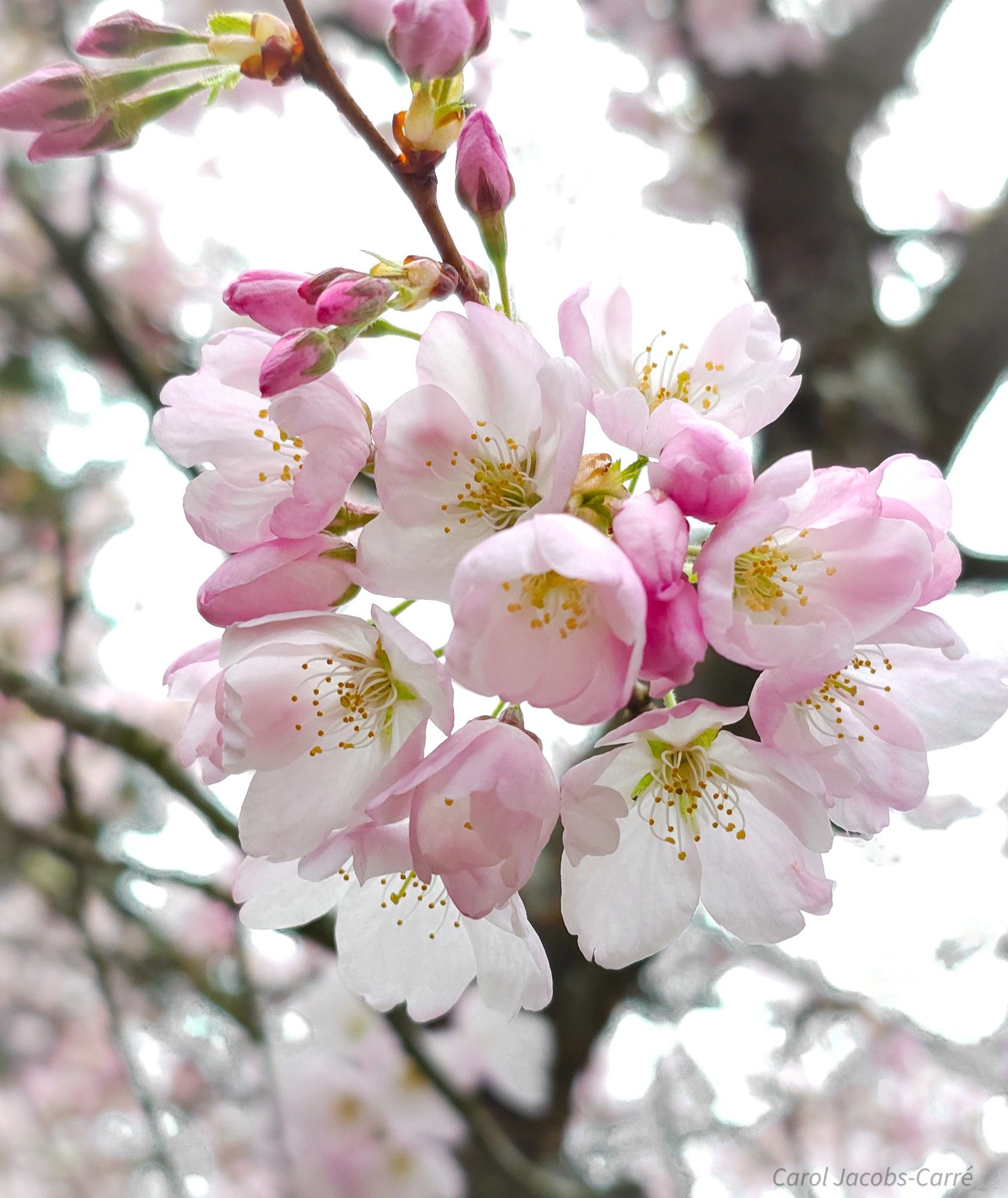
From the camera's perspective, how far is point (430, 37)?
47 cm

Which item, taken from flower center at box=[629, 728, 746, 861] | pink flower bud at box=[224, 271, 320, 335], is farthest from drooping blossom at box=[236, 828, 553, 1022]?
pink flower bud at box=[224, 271, 320, 335]

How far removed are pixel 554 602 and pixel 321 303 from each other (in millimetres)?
183

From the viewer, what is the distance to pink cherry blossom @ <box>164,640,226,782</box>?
513mm

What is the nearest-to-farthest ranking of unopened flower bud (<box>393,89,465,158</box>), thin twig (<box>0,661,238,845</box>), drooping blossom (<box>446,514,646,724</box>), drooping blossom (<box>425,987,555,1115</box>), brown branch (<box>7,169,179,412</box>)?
drooping blossom (<box>446,514,646,724</box>) → unopened flower bud (<box>393,89,465,158</box>) → thin twig (<box>0,661,238,845</box>) → brown branch (<box>7,169,179,412</box>) → drooping blossom (<box>425,987,555,1115</box>)

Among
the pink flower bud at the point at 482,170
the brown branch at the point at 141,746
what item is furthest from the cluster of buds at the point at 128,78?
the brown branch at the point at 141,746

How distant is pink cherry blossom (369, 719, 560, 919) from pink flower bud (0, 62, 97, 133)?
43 cm

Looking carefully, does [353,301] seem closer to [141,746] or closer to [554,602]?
[554,602]

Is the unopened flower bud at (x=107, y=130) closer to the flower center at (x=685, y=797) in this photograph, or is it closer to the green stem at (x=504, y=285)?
the green stem at (x=504, y=285)

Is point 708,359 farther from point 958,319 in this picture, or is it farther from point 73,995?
point 73,995

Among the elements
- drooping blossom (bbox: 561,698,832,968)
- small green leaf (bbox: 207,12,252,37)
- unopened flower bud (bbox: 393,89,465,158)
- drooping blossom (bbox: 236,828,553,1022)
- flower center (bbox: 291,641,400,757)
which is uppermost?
small green leaf (bbox: 207,12,252,37)

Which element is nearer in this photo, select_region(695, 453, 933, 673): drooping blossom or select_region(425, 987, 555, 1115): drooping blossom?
select_region(695, 453, 933, 673): drooping blossom

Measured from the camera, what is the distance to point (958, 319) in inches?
68.3

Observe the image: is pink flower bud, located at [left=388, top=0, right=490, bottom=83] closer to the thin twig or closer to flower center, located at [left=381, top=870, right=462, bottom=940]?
flower center, located at [left=381, top=870, right=462, bottom=940]

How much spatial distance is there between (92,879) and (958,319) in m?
2.01
